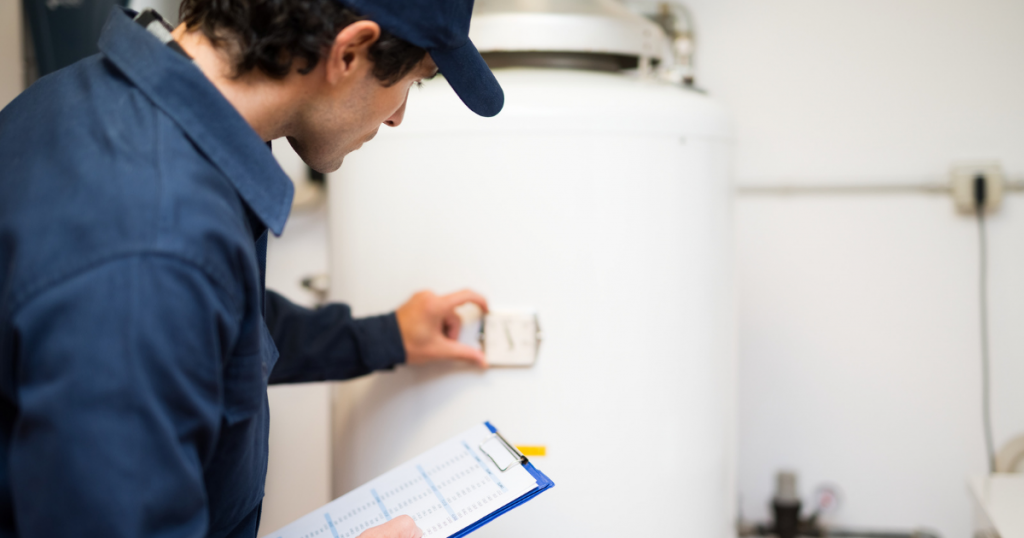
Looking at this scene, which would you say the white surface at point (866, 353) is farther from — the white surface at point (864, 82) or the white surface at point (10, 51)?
the white surface at point (10, 51)

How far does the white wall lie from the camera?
1354 mm

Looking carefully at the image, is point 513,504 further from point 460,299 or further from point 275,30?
point 275,30

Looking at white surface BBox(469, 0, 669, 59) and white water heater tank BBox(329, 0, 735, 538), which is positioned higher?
white surface BBox(469, 0, 669, 59)

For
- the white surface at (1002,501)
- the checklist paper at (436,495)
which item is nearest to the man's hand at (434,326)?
the checklist paper at (436,495)

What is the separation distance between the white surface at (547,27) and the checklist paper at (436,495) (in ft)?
1.57

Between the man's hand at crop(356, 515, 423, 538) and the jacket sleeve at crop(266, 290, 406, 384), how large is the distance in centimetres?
30

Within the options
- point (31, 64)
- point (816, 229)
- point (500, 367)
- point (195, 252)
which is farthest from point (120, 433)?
point (816, 229)

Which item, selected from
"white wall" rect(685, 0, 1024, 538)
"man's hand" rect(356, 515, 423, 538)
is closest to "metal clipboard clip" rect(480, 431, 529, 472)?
"man's hand" rect(356, 515, 423, 538)

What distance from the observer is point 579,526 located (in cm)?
90

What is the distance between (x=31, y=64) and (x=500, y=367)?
3.28ft

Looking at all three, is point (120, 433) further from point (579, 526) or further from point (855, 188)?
point (855, 188)

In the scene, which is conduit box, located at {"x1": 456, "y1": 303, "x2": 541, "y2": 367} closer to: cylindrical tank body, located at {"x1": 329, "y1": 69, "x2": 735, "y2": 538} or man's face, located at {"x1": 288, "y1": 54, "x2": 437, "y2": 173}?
cylindrical tank body, located at {"x1": 329, "y1": 69, "x2": 735, "y2": 538}

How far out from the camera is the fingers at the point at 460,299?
2.94 ft

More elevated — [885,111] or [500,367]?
[885,111]
